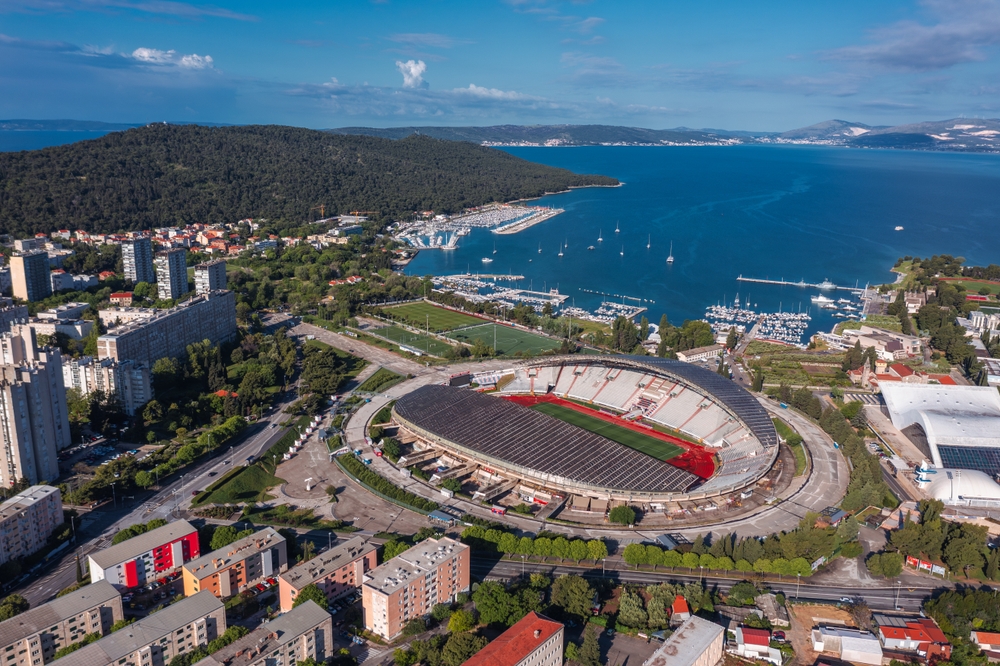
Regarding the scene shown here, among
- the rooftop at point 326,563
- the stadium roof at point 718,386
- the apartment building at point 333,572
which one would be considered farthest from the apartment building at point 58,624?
the stadium roof at point 718,386

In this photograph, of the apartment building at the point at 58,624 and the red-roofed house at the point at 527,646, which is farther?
the apartment building at the point at 58,624

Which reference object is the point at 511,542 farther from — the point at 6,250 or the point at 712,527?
the point at 6,250

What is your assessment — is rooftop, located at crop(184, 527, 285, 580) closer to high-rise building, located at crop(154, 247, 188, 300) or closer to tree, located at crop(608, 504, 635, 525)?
tree, located at crop(608, 504, 635, 525)

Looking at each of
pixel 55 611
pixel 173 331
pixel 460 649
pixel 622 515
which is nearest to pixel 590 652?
pixel 460 649

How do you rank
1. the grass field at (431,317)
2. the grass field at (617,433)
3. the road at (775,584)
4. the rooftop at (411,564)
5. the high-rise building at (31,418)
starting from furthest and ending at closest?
the grass field at (431,317)
the grass field at (617,433)
the high-rise building at (31,418)
the road at (775,584)
the rooftop at (411,564)

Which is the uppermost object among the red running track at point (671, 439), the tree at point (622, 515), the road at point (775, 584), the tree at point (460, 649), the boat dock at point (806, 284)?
the boat dock at point (806, 284)

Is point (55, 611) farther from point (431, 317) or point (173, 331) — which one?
point (431, 317)

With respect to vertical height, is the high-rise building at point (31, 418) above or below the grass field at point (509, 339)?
above

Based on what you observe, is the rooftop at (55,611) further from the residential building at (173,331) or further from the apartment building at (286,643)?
the residential building at (173,331)
